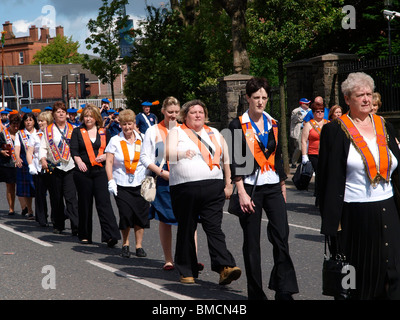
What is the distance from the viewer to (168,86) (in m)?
29.8

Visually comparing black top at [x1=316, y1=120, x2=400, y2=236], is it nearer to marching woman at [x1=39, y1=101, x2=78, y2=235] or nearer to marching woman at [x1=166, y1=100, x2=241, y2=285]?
marching woman at [x1=166, y1=100, x2=241, y2=285]

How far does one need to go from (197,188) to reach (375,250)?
2.55 m

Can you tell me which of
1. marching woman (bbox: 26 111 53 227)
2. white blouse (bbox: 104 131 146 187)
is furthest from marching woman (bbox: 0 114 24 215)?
white blouse (bbox: 104 131 146 187)

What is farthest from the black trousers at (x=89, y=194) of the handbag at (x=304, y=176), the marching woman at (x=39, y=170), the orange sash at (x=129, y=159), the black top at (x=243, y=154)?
the black top at (x=243, y=154)

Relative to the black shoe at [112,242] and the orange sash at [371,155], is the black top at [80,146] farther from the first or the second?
the orange sash at [371,155]

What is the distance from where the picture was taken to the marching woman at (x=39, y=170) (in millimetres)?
12445

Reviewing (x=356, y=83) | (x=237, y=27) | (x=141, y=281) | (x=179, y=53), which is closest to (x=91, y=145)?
(x=141, y=281)

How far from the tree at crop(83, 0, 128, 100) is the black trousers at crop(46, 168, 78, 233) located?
70.7 ft

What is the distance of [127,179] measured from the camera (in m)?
9.56

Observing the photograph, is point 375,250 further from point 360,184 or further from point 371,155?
point 371,155

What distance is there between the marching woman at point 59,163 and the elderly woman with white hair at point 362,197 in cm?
695
